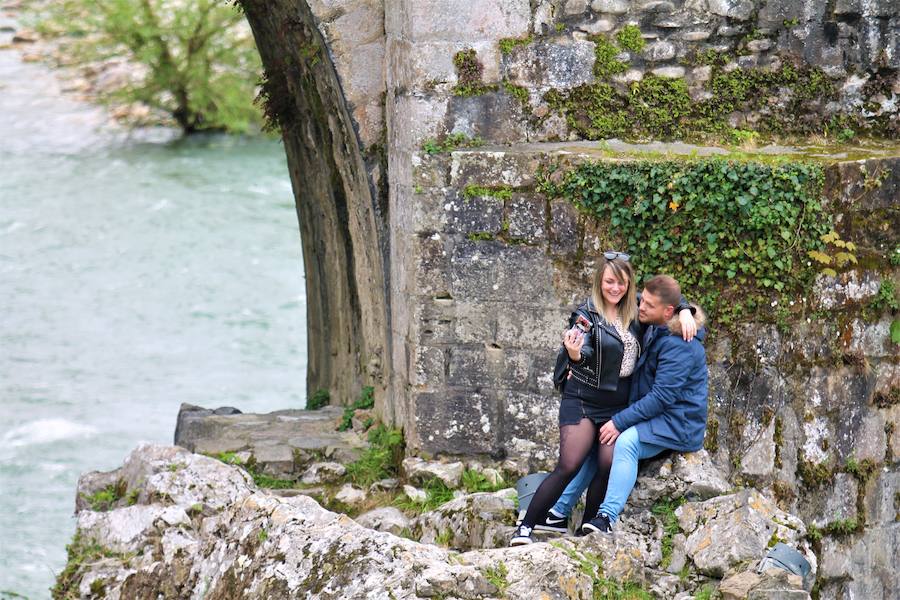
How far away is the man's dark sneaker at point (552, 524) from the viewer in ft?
16.4

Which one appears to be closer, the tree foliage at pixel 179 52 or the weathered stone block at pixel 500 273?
the weathered stone block at pixel 500 273

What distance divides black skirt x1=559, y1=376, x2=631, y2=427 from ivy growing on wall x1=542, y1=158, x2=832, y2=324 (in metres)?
→ 1.29

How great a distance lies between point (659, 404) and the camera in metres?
4.83

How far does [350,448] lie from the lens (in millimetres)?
7035

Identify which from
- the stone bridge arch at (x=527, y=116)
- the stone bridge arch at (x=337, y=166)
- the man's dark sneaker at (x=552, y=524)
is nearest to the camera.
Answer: the man's dark sneaker at (x=552, y=524)

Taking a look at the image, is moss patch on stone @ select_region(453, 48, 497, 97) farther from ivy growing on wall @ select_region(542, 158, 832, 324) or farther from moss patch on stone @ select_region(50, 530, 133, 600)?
moss patch on stone @ select_region(50, 530, 133, 600)

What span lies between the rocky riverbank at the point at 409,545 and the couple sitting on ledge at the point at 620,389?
135mm

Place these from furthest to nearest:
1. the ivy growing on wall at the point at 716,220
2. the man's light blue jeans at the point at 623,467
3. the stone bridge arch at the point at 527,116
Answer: the stone bridge arch at the point at 527,116, the ivy growing on wall at the point at 716,220, the man's light blue jeans at the point at 623,467

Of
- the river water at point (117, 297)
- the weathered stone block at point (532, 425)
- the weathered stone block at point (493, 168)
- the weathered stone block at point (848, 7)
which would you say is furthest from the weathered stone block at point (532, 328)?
the river water at point (117, 297)

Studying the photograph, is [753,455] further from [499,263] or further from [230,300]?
[230,300]

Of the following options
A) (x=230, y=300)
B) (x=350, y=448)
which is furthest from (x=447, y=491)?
(x=230, y=300)

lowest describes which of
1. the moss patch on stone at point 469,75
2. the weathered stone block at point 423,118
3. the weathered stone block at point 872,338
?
the weathered stone block at point 872,338

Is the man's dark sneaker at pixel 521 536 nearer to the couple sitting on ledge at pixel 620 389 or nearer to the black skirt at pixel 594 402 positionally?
the couple sitting on ledge at pixel 620 389

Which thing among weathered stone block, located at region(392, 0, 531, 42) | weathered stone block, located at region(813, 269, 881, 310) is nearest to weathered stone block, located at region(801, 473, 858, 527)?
weathered stone block, located at region(813, 269, 881, 310)
